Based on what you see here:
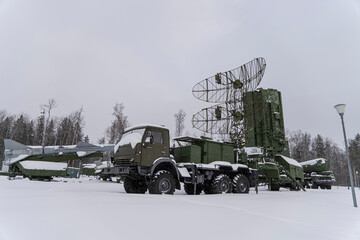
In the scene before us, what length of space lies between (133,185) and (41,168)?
13.9m

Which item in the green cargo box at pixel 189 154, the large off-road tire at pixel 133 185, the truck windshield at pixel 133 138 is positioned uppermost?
the truck windshield at pixel 133 138

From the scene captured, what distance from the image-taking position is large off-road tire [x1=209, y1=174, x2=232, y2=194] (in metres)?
12.3

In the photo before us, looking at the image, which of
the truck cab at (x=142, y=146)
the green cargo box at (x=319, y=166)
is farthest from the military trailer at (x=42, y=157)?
the green cargo box at (x=319, y=166)

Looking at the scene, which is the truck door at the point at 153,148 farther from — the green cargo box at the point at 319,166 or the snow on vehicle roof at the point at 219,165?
the green cargo box at the point at 319,166

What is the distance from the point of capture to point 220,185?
12414 mm

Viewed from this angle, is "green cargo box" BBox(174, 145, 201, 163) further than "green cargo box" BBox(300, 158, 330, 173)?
No

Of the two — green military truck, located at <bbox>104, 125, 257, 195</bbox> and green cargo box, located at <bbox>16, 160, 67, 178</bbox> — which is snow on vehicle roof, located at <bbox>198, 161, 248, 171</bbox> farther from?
green cargo box, located at <bbox>16, 160, 67, 178</bbox>

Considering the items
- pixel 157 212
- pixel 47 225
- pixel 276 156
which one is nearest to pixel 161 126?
pixel 157 212

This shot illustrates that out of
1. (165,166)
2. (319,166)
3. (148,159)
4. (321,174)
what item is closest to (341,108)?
(165,166)

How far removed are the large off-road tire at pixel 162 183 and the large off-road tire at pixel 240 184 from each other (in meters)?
4.44

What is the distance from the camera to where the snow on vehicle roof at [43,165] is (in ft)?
68.1

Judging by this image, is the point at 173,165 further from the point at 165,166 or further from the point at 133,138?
→ the point at 133,138


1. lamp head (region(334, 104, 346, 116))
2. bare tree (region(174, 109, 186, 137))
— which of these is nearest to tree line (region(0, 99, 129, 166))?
bare tree (region(174, 109, 186, 137))

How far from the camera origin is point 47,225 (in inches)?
126
